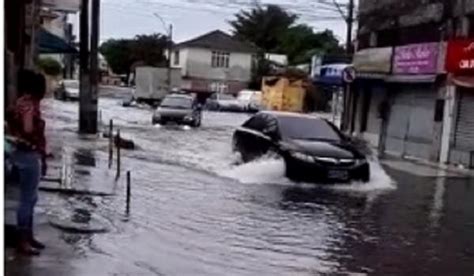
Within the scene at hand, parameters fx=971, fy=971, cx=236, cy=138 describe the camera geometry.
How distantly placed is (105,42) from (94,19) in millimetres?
89860

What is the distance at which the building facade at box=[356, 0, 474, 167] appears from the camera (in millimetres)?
28172

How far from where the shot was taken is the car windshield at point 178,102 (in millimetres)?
44094

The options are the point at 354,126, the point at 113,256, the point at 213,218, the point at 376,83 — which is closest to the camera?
the point at 113,256

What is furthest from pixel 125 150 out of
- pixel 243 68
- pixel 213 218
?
pixel 243 68

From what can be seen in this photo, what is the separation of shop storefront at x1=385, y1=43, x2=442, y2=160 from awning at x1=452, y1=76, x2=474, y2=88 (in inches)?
52.0

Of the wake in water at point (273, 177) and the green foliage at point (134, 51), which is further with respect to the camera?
the green foliage at point (134, 51)

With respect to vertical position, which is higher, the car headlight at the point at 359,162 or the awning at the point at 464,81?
the awning at the point at 464,81

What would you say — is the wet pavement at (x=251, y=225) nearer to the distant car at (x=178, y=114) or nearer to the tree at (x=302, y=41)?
the distant car at (x=178, y=114)

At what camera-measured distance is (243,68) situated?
97.9m

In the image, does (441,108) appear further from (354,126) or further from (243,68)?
(243,68)

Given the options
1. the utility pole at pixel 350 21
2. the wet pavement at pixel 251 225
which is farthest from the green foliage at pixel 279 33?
the wet pavement at pixel 251 225

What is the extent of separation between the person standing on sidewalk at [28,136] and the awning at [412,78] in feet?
73.0

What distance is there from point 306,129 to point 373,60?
1583 centimetres

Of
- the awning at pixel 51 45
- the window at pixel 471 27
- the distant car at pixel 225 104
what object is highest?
the window at pixel 471 27
